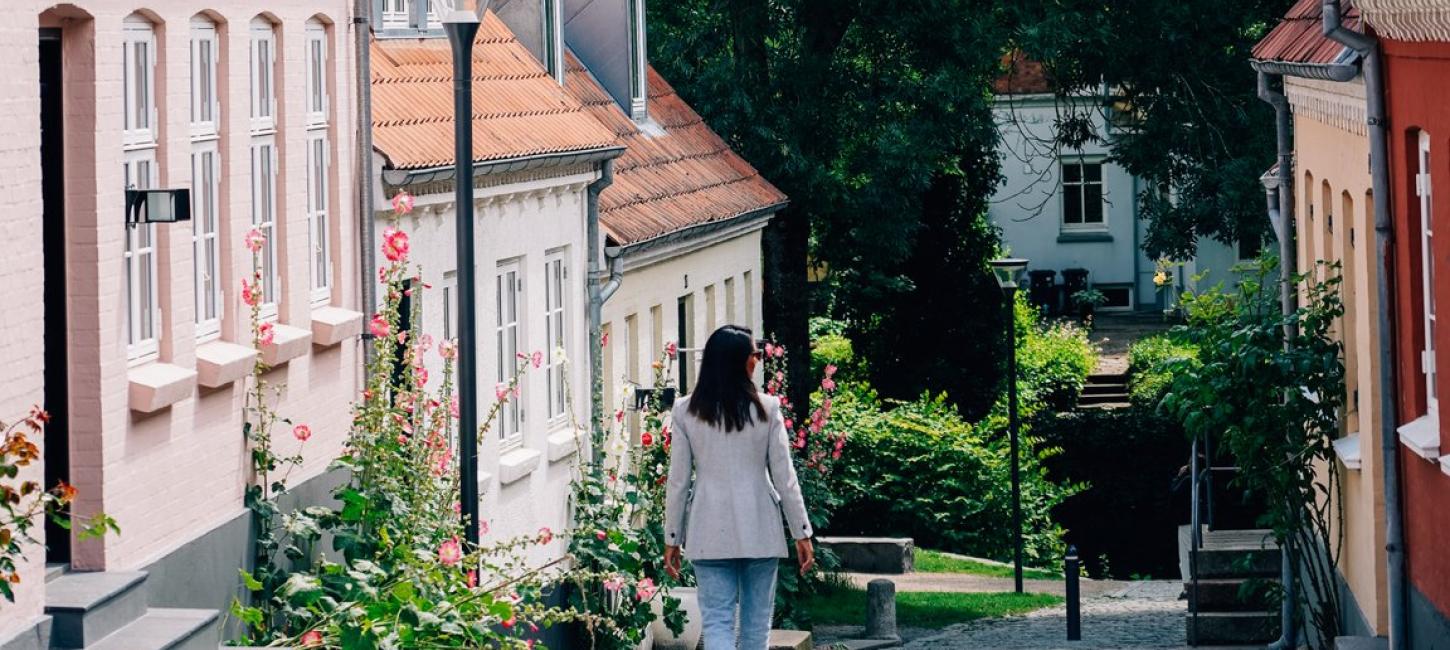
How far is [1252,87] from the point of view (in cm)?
2841

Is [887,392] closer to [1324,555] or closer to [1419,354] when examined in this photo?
[1324,555]

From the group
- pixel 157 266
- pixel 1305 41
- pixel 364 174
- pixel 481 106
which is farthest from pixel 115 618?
pixel 1305 41

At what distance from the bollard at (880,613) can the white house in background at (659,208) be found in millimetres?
2683

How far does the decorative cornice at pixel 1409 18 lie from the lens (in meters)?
10.0

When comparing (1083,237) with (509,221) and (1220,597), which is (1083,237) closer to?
(1220,597)

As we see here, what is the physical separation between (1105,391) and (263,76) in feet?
107

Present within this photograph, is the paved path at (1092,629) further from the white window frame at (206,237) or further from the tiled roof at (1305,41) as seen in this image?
the white window frame at (206,237)

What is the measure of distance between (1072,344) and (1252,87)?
536 inches

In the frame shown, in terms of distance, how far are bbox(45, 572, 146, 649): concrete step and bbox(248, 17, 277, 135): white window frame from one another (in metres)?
2.85

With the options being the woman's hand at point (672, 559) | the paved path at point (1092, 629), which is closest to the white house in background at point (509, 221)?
the woman's hand at point (672, 559)

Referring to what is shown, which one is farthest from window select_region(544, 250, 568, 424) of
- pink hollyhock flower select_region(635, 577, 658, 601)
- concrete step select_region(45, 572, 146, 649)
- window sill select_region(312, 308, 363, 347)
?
concrete step select_region(45, 572, 146, 649)

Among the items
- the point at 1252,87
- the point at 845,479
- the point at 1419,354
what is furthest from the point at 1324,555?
the point at 845,479

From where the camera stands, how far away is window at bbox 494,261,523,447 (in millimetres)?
15922

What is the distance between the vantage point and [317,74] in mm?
12367
